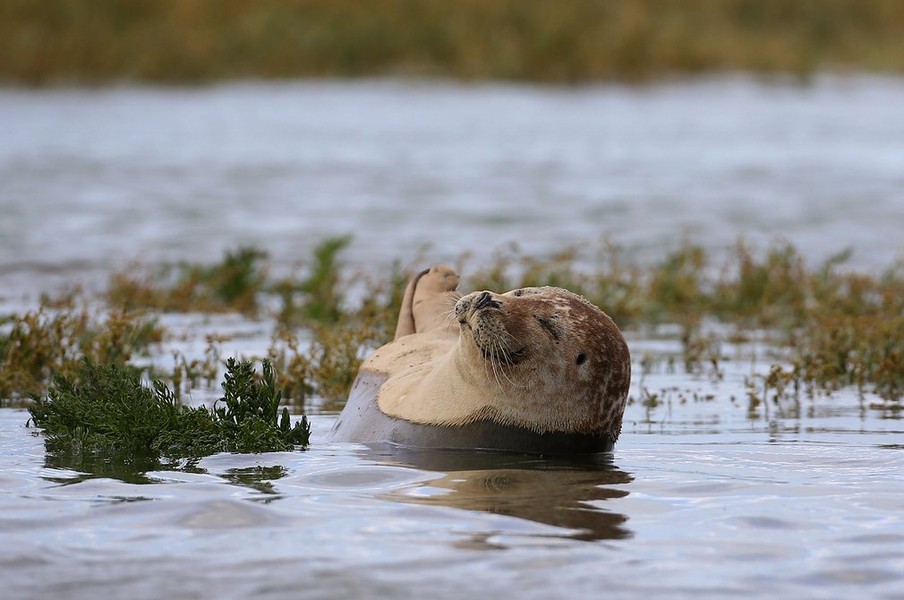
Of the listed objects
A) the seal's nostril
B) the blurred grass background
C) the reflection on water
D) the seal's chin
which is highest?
the blurred grass background

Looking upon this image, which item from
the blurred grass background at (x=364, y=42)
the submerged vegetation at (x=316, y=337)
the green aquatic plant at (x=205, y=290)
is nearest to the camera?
the submerged vegetation at (x=316, y=337)

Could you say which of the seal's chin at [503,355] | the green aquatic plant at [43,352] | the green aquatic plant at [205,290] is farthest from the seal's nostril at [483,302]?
the green aquatic plant at [205,290]

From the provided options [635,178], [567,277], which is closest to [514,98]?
[635,178]

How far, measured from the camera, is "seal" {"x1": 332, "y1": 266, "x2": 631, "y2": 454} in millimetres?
6828

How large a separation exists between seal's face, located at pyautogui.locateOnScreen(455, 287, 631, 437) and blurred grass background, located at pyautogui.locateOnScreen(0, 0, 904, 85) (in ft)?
96.4

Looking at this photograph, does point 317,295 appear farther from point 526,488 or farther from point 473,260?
point 526,488

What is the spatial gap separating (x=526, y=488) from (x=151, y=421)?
1.81m

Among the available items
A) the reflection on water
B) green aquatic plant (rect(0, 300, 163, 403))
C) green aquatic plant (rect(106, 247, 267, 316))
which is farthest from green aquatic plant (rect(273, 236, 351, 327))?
the reflection on water

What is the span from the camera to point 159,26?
37750mm

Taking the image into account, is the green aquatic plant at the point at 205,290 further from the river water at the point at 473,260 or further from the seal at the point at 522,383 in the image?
the seal at the point at 522,383

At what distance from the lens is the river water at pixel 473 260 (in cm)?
518

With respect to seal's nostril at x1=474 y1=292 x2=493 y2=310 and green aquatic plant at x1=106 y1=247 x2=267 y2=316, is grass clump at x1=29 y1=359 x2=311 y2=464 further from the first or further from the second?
green aquatic plant at x1=106 y1=247 x2=267 y2=316

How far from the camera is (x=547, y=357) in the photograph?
6844 millimetres

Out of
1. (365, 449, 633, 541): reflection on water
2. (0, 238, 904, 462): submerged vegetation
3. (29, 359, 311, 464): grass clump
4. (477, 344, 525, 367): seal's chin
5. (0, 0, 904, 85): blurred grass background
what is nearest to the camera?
(365, 449, 633, 541): reflection on water
